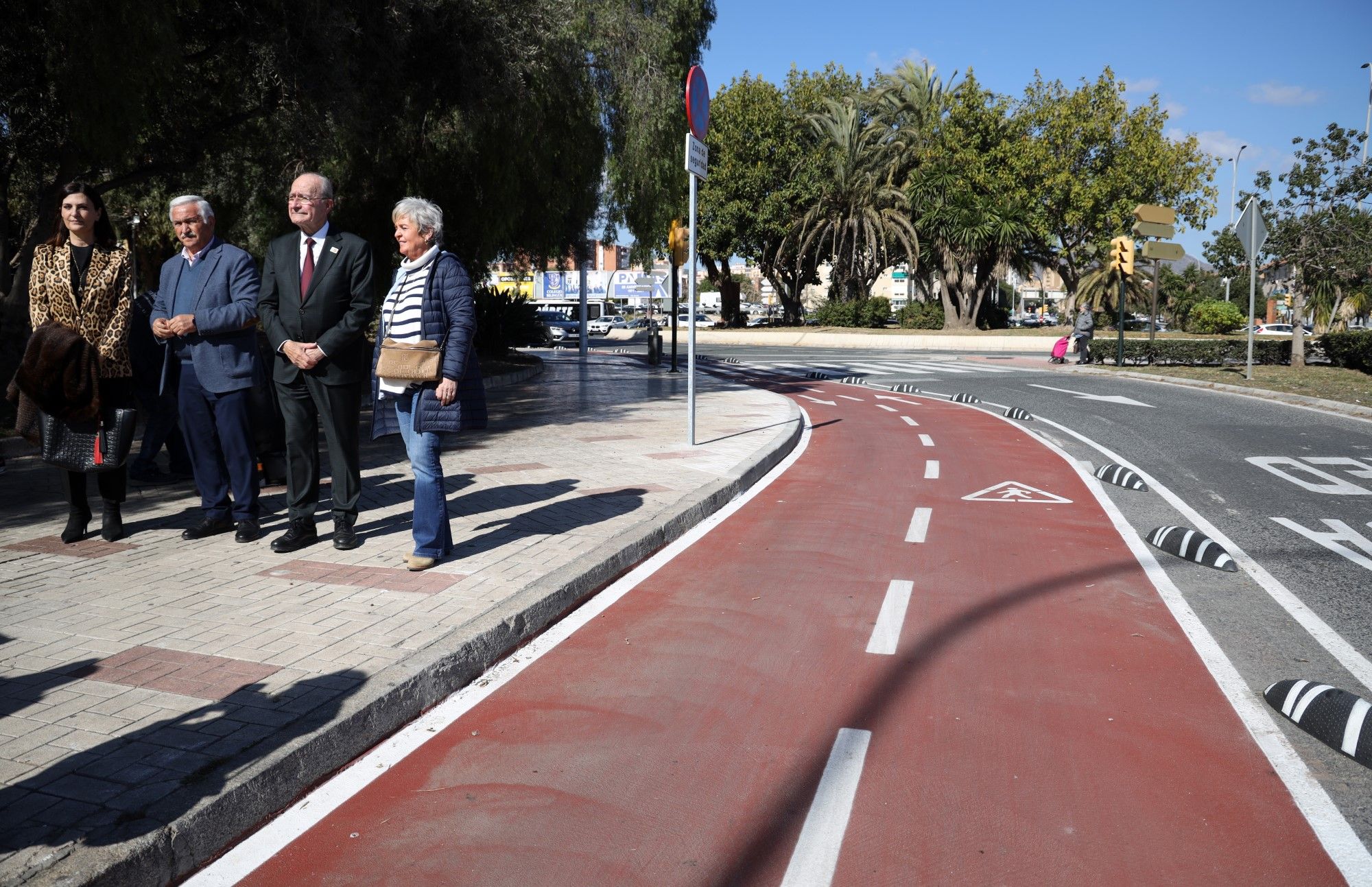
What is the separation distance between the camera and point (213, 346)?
627 cm

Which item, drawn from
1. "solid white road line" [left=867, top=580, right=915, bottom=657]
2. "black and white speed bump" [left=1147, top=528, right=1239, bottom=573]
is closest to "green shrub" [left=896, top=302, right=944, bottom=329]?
"black and white speed bump" [left=1147, top=528, right=1239, bottom=573]

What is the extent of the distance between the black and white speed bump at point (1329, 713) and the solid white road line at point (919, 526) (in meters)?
3.11

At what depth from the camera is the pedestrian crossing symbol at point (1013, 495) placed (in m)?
8.76

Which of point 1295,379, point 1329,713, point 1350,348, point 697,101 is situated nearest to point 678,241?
point 697,101

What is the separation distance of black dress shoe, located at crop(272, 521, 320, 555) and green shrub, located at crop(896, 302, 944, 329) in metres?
44.0

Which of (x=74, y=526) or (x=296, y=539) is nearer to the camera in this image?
(x=296, y=539)

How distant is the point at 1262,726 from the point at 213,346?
557 centimetres

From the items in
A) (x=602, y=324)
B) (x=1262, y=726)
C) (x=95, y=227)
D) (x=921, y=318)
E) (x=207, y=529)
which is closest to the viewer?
(x=1262, y=726)

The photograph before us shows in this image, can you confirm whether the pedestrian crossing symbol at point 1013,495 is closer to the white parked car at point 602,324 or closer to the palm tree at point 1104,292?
the palm tree at point 1104,292

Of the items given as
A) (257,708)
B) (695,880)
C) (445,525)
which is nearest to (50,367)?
(445,525)

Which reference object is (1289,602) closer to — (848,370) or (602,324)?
(848,370)

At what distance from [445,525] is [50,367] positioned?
2432 millimetres

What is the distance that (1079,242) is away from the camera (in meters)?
46.1

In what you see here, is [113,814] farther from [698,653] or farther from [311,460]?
[311,460]
